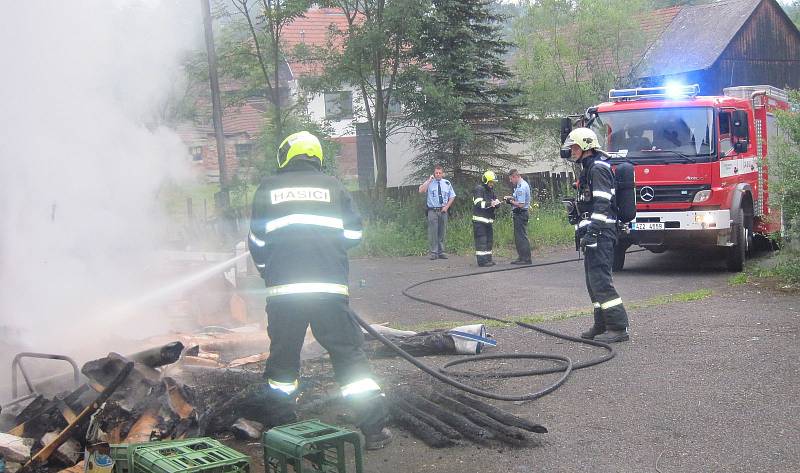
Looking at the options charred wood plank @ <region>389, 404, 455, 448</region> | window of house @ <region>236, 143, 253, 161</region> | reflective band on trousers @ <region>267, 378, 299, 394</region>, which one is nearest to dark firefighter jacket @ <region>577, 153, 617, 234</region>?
charred wood plank @ <region>389, 404, 455, 448</region>

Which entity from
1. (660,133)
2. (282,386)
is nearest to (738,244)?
(660,133)

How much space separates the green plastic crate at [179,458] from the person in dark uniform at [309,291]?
1051mm

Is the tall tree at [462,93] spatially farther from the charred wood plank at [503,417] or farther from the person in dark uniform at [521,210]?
the charred wood plank at [503,417]

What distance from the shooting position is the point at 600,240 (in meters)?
7.85

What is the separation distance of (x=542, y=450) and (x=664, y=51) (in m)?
27.4

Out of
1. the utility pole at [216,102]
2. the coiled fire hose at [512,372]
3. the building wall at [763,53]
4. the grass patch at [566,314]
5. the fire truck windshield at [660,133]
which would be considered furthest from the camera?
the building wall at [763,53]

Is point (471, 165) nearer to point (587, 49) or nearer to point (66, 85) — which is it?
point (587, 49)

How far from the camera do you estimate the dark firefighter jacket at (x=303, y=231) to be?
501 cm

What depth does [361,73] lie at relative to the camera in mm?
19594

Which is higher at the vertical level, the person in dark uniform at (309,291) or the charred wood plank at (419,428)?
the person in dark uniform at (309,291)

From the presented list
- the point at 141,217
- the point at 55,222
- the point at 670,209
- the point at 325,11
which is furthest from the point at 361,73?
the point at 55,222

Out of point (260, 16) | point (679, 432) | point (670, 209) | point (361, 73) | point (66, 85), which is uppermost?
point (260, 16)

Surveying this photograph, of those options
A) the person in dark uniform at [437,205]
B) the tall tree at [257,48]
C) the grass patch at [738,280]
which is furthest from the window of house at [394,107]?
the grass patch at [738,280]

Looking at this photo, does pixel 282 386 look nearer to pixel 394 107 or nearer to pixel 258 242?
pixel 258 242
